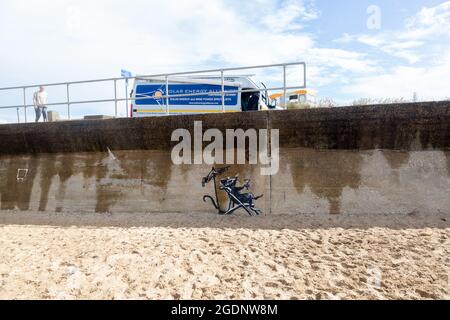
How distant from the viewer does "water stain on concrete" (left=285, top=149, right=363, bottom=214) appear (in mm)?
7035

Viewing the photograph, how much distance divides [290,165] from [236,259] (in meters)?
3.01

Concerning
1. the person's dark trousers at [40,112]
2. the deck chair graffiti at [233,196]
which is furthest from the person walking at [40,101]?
the deck chair graffiti at [233,196]

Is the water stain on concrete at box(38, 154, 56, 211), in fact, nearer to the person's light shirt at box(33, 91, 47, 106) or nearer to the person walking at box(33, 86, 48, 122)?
the person walking at box(33, 86, 48, 122)

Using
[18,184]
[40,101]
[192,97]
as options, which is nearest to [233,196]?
[192,97]

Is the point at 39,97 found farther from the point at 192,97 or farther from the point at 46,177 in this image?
the point at 192,97

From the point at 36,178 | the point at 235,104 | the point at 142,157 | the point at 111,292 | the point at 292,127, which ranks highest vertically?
the point at 235,104

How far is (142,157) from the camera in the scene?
8289mm

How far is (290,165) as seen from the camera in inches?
288

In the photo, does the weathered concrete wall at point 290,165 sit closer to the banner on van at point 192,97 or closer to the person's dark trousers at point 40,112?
the person's dark trousers at point 40,112

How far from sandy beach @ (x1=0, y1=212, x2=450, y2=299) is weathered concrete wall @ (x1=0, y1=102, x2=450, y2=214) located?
54cm

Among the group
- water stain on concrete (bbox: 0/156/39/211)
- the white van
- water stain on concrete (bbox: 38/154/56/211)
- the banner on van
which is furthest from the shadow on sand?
the banner on van

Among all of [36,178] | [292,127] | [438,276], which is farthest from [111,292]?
[36,178]

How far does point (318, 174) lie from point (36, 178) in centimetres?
789

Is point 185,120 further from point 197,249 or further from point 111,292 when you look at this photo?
point 111,292
